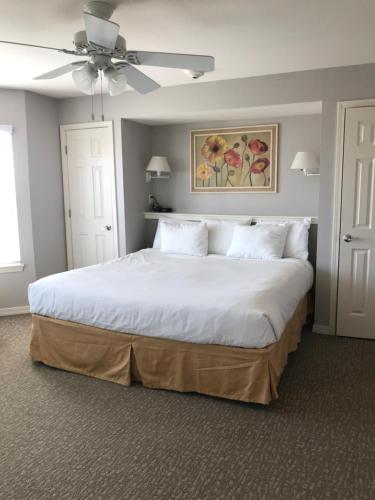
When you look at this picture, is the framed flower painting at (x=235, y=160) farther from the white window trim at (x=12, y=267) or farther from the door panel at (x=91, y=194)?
the white window trim at (x=12, y=267)

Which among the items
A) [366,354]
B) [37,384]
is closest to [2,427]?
[37,384]

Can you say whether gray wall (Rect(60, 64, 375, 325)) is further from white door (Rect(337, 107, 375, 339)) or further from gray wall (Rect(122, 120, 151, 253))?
gray wall (Rect(122, 120, 151, 253))

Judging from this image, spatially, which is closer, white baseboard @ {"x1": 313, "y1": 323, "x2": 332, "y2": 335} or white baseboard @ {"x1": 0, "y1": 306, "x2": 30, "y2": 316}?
white baseboard @ {"x1": 313, "y1": 323, "x2": 332, "y2": 335}

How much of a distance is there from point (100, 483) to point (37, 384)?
122 centimetres

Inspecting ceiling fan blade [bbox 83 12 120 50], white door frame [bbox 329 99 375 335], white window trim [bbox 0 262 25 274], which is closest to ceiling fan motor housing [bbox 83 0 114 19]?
ceiling fan blade [bbox 83 12 120 50]

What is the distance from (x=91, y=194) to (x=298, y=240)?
7.97 feet

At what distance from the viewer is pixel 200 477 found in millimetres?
1980

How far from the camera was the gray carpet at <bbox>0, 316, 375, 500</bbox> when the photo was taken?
6.31ft

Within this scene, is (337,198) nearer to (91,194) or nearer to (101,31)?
(101,31)

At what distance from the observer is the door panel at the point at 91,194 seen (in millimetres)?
4613

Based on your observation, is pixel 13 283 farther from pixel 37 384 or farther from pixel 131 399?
pixel 131 399

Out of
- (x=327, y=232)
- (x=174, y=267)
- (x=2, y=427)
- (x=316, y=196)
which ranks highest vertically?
(x=316, y=196)

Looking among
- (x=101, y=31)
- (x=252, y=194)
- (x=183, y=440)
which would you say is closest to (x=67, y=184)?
(x=252, y=194)

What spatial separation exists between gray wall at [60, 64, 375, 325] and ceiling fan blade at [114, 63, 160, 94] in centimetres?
135
